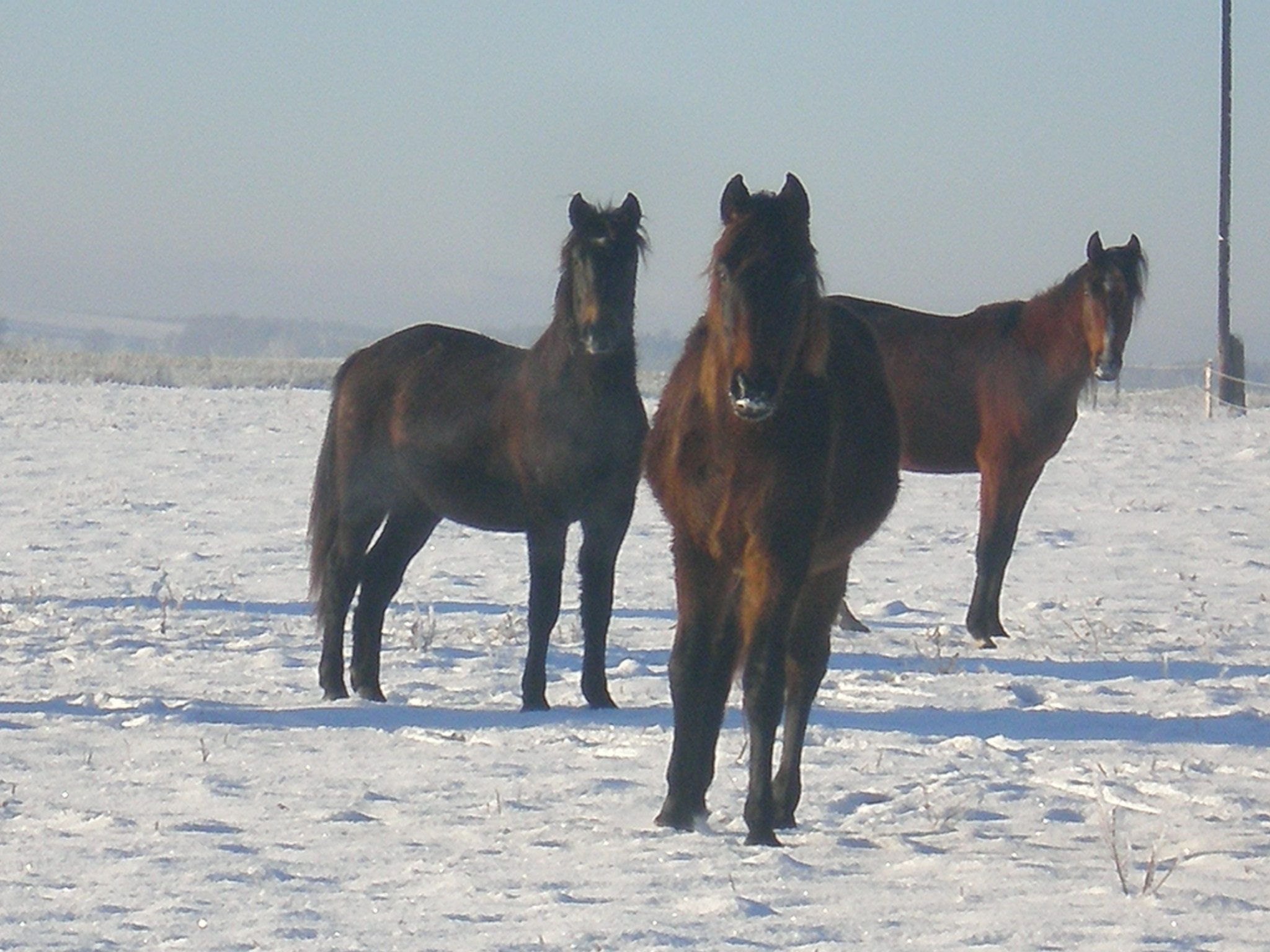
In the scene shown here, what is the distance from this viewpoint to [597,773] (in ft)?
19.6

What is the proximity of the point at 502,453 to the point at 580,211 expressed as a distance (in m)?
1.15

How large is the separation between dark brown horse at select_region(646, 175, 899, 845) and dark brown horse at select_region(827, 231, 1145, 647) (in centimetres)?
439

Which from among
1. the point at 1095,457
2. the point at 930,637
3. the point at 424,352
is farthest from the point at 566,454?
the point at 1095,457

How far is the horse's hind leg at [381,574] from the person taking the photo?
804 centimetres

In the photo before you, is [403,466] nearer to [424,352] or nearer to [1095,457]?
[424,352]

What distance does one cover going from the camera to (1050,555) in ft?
44.8

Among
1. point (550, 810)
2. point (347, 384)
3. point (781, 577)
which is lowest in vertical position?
point (550, 810)

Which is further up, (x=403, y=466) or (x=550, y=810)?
(x=403, y=466)

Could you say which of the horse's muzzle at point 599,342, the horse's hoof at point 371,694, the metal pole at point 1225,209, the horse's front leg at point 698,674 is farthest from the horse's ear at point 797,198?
the metal pole at point 1225,209

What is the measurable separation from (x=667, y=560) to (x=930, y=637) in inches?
155

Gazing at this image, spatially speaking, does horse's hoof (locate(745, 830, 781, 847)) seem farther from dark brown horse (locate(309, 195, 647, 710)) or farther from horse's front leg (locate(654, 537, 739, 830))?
dark brown horse (locate(309, 195, 647, 710))

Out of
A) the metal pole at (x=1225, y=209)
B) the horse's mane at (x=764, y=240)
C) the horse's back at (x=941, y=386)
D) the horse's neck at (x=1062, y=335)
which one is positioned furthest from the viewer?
the metal pole at (x=1225, y=209)

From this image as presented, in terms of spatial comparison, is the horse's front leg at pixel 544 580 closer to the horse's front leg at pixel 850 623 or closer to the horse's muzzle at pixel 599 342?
the horse's muzzle at pixel 599 342

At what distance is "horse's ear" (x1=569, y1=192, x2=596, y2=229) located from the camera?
24.4 feet
